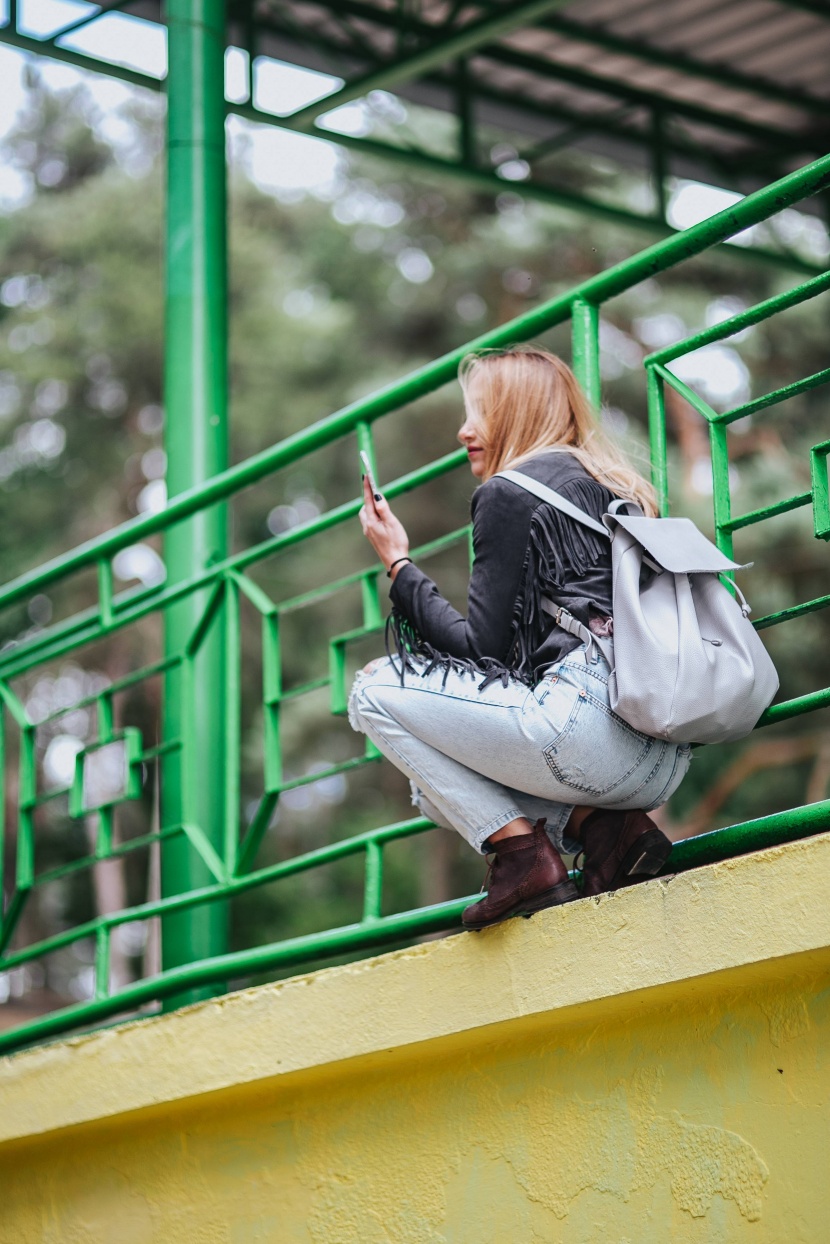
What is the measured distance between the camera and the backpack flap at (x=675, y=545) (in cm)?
271

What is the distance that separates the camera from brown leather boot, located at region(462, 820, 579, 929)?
2816 mm

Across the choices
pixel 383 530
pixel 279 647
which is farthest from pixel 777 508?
pixel 279 647

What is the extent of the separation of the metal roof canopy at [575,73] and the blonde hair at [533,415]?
4.29 metres

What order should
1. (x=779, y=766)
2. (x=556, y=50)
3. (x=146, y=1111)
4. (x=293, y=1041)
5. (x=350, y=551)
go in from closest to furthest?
(x=293, y=1041), (x=146, y=1111), (x=556, y=50), (x=779, y=766), (x=350, y=551)

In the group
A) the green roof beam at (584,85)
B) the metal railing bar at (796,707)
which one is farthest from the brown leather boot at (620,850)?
the green roof beam at (584,85)

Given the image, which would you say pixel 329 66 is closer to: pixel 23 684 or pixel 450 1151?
pixel 450 1151

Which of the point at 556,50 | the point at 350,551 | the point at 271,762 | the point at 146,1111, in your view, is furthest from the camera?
the point at 350,551

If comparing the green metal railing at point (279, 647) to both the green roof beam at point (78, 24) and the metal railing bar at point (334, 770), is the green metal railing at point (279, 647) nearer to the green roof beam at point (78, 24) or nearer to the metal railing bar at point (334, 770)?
the metal railing bar at point (334, 770)

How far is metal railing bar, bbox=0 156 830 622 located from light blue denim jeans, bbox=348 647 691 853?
883 mm

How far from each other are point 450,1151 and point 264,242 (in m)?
16.4

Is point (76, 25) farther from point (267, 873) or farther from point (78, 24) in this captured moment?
point (267, 873)

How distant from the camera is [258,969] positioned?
3.75 m

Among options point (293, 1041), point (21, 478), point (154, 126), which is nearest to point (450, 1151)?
point (293, 1041)

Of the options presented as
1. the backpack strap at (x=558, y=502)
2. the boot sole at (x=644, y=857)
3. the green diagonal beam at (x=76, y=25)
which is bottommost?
the boot sole at (x=644, y=857)
